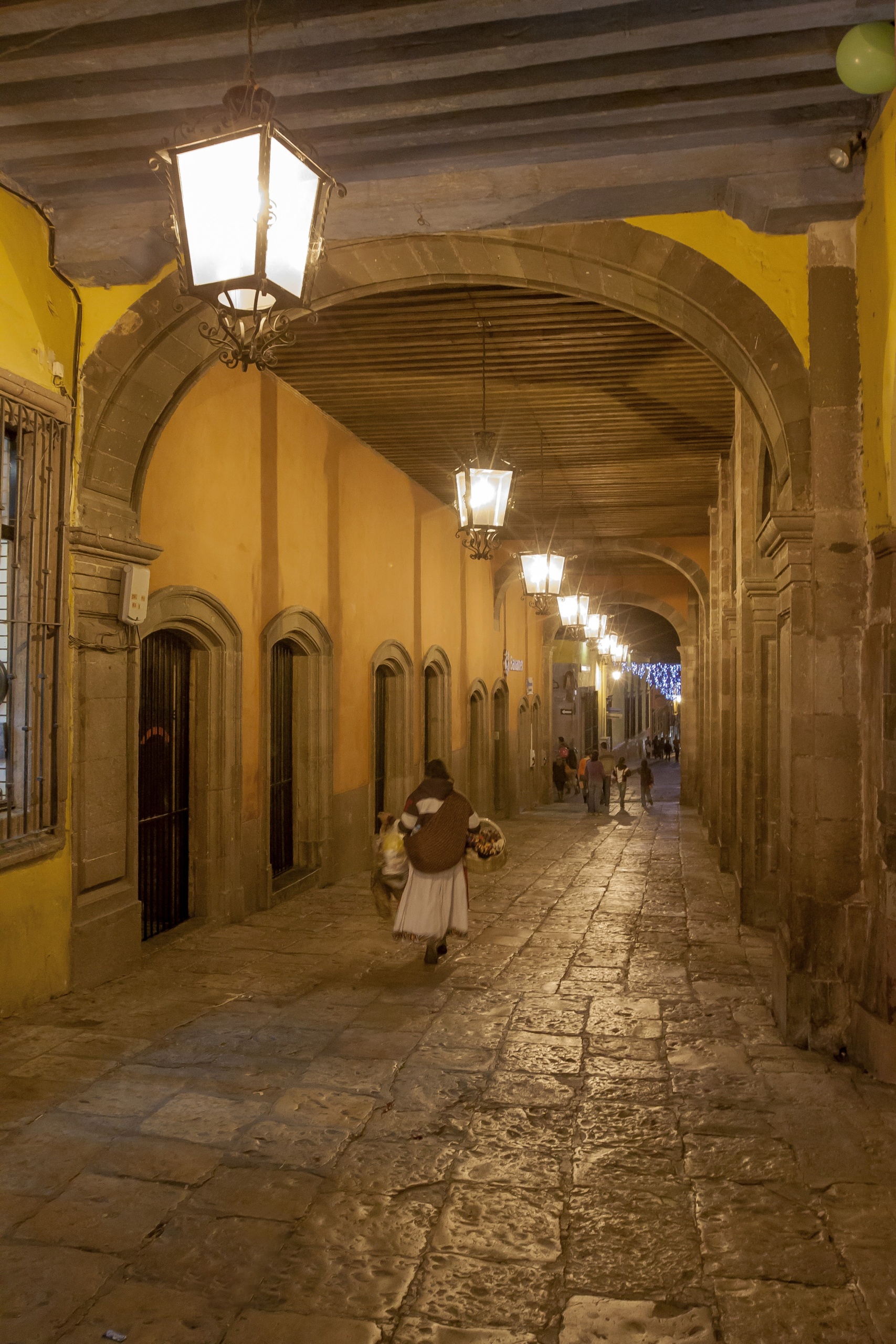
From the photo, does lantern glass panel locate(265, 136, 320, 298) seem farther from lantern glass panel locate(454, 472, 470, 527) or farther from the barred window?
lantern glass panel locate(454, 472, 470, 527)

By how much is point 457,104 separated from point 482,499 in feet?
12.1

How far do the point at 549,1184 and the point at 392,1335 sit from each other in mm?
992

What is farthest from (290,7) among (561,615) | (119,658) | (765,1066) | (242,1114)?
(561,615)

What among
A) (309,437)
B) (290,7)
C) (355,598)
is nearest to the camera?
(290,7)

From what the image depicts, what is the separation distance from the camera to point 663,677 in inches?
2325

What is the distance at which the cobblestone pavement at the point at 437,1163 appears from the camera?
2736 mm

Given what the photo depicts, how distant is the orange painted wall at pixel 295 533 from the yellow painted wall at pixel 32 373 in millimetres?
1371

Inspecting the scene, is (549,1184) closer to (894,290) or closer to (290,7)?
(894,290)

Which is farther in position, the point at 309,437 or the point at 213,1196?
the point at 309,437

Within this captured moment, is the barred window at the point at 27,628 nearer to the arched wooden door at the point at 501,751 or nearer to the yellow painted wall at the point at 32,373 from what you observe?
the yellow painted wall at the point at 32,373

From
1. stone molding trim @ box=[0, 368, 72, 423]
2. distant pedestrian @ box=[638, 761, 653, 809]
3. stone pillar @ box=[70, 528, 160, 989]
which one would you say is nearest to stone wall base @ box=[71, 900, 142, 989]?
stone pillar @ box=[70, 528, 160, 989]

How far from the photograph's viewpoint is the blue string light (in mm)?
53044

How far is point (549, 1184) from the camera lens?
3.47 meters

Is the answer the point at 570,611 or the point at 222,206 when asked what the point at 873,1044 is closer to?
the point at 222,206
